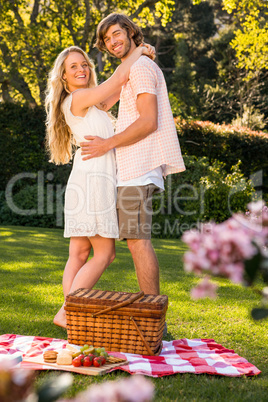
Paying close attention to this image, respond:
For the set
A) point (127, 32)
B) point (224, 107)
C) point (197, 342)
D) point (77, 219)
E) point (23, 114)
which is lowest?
point (197, 342)

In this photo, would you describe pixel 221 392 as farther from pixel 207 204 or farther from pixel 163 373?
pixel 207 204

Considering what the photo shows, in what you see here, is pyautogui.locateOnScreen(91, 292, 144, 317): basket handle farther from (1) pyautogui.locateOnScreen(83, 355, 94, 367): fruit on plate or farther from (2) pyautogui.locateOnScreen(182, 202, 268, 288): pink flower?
(2) pyautogui.locateOnScreen(182, 202, 268, 288): pink flower

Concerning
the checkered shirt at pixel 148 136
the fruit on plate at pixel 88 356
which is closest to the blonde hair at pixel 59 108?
the checkered shirt at pixel 148 136

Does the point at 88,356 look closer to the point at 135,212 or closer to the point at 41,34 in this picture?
the point at 135,212

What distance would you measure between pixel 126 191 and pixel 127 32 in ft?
3.43

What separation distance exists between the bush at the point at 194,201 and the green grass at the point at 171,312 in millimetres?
2091

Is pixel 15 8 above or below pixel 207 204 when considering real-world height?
above

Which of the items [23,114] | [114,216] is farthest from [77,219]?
[23,114]

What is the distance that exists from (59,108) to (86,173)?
542mm

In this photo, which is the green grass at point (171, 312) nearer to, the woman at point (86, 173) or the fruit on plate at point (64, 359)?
the fruit on plate at point (64, 359)

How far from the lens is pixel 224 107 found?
1972 cm

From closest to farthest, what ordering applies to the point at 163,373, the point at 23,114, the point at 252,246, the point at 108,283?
the point at 252,246 → the point at 163,373 → the point at 108,283 → the point at 23,114

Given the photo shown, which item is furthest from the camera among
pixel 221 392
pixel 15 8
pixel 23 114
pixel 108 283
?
pixel 15 8

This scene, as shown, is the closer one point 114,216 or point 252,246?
point 252,246
